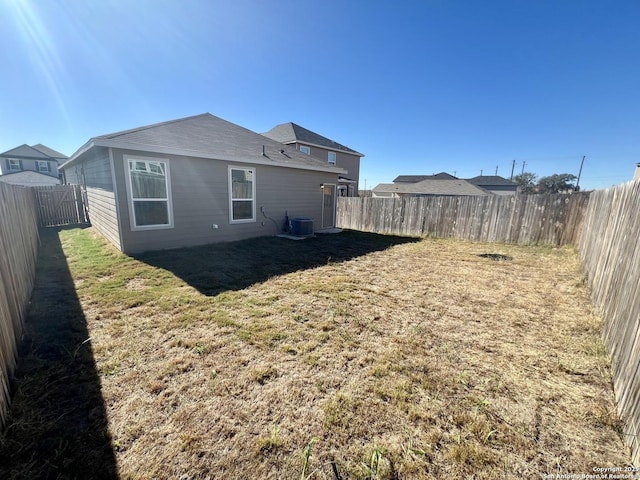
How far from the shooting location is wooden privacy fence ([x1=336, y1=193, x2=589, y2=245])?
8.02 m

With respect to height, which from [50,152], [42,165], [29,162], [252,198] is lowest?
[252,198]

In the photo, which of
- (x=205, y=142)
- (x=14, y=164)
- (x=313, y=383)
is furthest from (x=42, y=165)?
(x=313, y=383)

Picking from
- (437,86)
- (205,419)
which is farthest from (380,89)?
(205,419)

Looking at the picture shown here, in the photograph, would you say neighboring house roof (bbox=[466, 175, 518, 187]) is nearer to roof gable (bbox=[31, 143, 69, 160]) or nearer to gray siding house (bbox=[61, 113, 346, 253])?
gray siding house (bbox=[61, 113, 346, 253])

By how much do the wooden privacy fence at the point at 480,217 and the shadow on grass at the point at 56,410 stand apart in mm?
10448

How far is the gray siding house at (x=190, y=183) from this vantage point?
586cm

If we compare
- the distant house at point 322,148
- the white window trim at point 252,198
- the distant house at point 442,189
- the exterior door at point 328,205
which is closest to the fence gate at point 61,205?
the white window trim at point 252,198

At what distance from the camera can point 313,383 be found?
213cm

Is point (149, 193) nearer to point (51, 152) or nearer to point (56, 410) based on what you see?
point (56, 410)

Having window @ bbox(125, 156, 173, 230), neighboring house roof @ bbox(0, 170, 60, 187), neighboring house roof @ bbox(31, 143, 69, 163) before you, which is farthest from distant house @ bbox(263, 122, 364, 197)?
neighboring house roof @ bbox(31, 143, 69, 163)

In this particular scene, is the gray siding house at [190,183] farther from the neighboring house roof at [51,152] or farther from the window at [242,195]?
the neighboring house roof at [51,152]

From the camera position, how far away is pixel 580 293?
4180mm

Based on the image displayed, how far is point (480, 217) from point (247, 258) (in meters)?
8.70

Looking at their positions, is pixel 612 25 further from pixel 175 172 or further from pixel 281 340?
pixel 175 172
